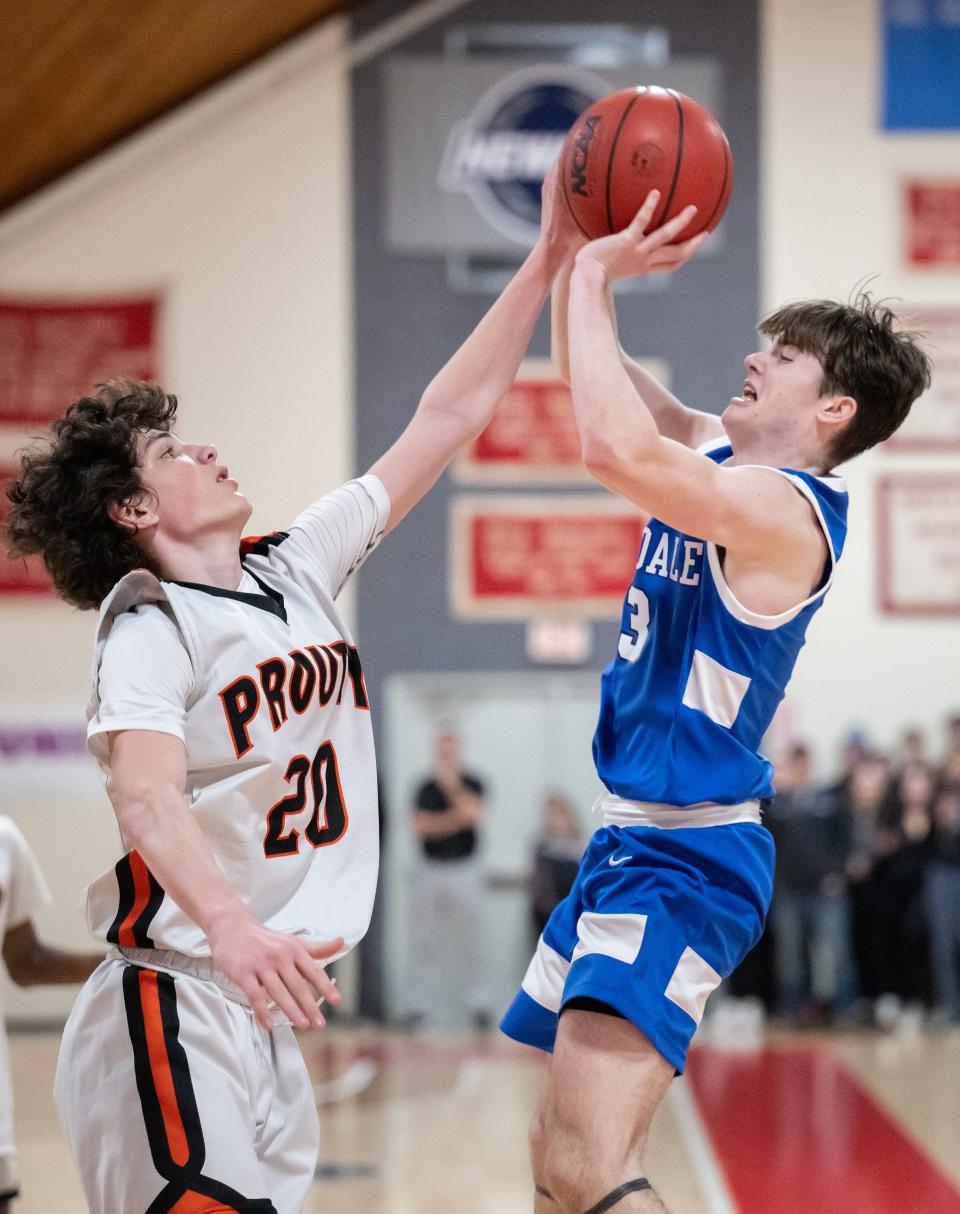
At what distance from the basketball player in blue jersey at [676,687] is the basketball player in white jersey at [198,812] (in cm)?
52

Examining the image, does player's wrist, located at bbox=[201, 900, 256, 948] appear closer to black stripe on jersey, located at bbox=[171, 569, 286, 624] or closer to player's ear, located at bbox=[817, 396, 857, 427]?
black stripe on jersey, located at bbox=[171, 569, 286, 624]

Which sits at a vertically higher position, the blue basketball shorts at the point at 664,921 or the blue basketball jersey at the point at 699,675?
the blue basketball jersey at the point at 699,675

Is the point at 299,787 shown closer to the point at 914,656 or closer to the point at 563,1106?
the point at 563,1106

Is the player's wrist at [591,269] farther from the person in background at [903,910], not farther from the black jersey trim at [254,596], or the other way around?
the person in background at [903,910]

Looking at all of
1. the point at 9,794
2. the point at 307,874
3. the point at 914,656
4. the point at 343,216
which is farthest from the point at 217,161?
the point at 307,874

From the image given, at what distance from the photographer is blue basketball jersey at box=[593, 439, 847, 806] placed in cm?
276

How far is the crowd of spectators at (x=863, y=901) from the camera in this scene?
31.7 ft

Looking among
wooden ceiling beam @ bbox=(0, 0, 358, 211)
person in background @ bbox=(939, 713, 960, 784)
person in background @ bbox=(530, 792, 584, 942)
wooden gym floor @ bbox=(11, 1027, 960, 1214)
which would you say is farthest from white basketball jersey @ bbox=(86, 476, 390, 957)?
person in background @ bbox=(939, 713, 960, 784)

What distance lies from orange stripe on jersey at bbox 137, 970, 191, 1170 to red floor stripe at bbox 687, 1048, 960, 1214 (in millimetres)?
3454

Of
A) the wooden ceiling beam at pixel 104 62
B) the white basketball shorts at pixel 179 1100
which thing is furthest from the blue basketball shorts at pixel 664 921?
the wooden ceiling beam at pixel 104 62

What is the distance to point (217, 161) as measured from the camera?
10.9 meters

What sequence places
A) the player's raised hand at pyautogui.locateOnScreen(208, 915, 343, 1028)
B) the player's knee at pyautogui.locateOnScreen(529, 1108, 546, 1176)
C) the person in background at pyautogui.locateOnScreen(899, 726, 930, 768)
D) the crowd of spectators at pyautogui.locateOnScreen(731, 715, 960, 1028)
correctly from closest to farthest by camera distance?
the player's raised hand at pyautogui.locateOnScreen(208, 915, 343, 1028) < the player's knee at pyautogui.locateOnScreen(529, 1108, 546, 1176) < the crowd of spectators at pyautogui.locateOnScreen(731, 715, 960, 1028) < the person in background at pyautogui.locateOnScreen(899, 726, 930, 768)

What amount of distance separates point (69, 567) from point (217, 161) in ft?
29.7

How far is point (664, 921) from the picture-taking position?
107 inches
